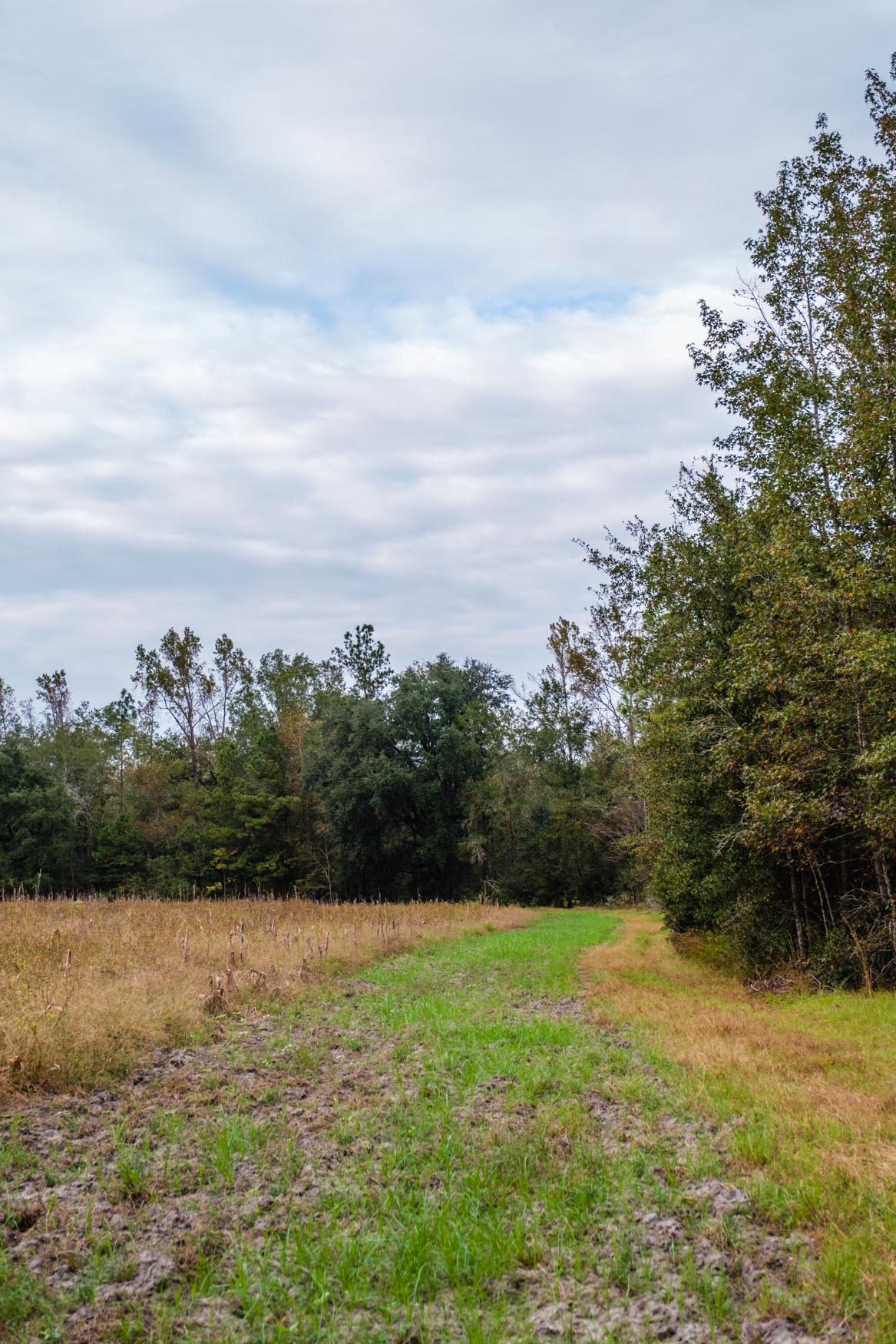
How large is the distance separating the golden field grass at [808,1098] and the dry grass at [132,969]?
520 cm

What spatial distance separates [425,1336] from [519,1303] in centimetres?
54

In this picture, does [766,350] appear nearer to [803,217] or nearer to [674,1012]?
[803,217]

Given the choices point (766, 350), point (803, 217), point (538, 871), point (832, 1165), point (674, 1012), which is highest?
point (803, 217)

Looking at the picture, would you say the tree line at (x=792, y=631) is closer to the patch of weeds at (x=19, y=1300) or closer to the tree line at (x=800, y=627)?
the tree line at (x=800, y=627)

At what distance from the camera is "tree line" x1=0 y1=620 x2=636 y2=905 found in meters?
43.2

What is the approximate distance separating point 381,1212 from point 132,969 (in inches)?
306

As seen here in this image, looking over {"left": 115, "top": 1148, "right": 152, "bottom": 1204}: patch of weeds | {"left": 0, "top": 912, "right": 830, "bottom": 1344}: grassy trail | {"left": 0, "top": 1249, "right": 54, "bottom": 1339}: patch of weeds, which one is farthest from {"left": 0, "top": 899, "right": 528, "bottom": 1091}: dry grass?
{"left": 0, "top": 1249, "right": 54, "bottom": 1339}: patch of weeds

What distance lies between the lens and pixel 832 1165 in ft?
17.1

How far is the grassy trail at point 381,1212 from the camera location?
3740 millimetres

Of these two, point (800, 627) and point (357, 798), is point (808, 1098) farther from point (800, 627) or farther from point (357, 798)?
point (357, 798)

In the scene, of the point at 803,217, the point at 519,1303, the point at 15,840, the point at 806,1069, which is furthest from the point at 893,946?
the point at 15,840

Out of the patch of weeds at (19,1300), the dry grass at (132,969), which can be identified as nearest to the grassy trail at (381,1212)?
the patch of weeds at (19,1300)

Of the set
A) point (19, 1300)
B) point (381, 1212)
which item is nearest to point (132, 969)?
point (381, 1212)

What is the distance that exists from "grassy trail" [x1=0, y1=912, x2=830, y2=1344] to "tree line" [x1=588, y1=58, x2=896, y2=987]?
656 cm
